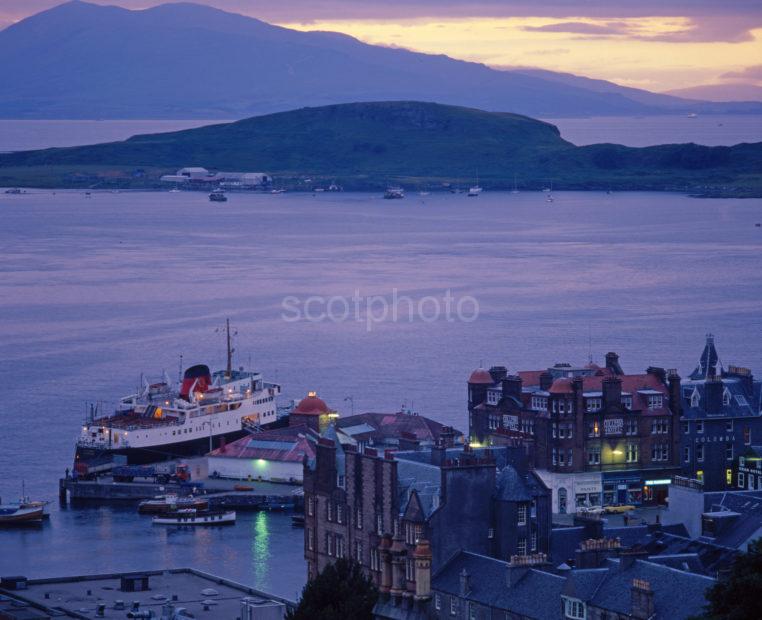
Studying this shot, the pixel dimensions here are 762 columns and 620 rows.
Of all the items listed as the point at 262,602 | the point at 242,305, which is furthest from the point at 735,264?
the point at 262,602

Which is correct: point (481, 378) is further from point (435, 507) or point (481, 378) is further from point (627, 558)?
point (627, 558)

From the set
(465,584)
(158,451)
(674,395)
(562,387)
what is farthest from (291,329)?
(465,584)

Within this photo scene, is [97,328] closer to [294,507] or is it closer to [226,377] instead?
[226,377]

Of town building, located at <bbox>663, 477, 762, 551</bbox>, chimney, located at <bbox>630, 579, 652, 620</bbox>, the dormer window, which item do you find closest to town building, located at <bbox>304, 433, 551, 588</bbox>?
town building, located at <bbox>663, 477, 762, 551</bbox>

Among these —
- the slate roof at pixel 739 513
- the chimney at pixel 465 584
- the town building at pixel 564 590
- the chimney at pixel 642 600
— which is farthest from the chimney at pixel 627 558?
the slate roof at pixel 739 513

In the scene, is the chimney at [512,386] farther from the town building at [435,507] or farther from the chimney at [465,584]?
the chimney at [465,584]

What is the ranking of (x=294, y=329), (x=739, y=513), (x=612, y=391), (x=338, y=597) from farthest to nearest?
1. (x=294, y=329)
2. (x=612, y=391)
3. (x=739, y=513)
4. (x=338, y=597)
